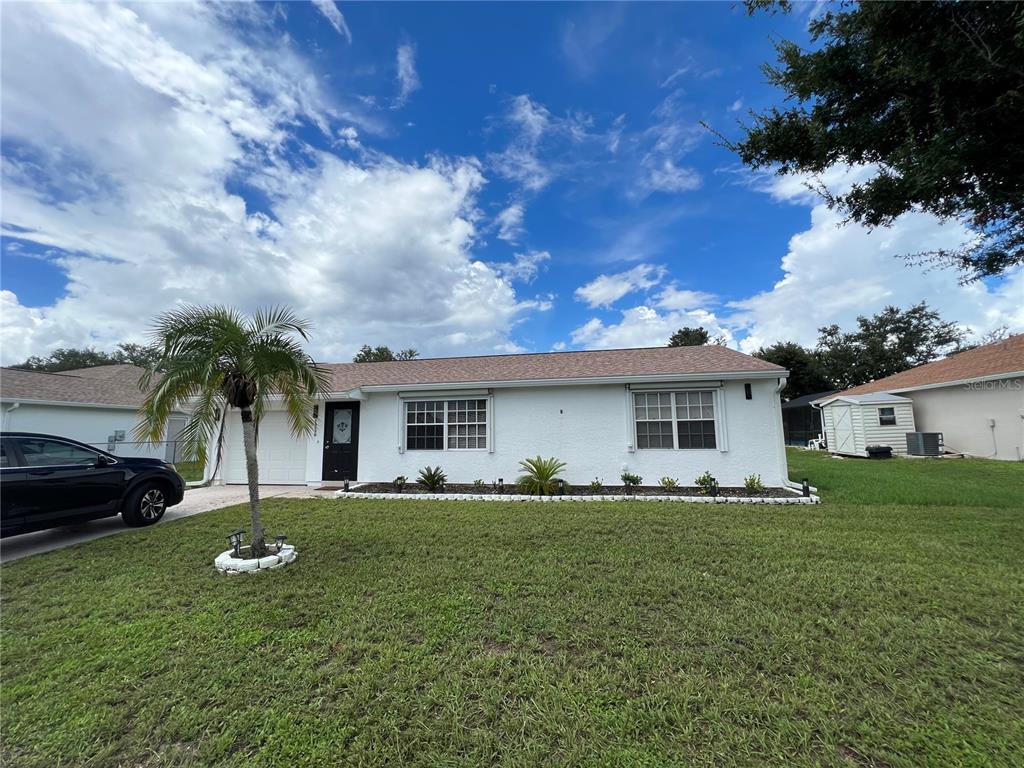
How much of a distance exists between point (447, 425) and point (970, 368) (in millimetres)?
20675

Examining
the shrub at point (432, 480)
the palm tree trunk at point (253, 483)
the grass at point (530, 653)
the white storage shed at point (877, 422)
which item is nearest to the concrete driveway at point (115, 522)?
the grass at point (530, 653)

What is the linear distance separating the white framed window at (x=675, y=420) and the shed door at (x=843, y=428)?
13.7 meters

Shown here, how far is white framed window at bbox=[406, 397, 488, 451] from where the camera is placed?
10375 mm

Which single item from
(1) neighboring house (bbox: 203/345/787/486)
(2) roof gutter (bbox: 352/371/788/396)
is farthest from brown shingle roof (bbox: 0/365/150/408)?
(2) roof gutter (bbox: 352/371/788/396)

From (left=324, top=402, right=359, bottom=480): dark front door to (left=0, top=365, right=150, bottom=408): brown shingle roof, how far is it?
8862 millimetres

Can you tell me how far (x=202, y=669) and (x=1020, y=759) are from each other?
15.5 feet

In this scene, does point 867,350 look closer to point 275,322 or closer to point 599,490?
point 599,490

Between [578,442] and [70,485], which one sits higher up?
[578,442]

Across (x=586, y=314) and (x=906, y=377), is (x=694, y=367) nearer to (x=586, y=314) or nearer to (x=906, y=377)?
(x=586, y=314)

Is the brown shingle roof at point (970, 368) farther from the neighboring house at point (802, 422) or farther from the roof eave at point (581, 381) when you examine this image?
the roof eave at point (581, 381)

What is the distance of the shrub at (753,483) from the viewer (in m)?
8.62

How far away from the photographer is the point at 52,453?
5.94 m

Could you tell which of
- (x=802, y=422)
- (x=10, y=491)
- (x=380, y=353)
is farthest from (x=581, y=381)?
(x=380, y=353)

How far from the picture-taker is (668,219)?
484 inches
